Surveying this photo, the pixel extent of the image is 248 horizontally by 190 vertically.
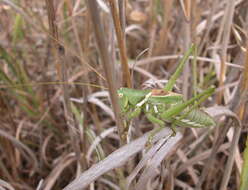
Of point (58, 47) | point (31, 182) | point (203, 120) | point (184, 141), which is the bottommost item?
point (31, 182)

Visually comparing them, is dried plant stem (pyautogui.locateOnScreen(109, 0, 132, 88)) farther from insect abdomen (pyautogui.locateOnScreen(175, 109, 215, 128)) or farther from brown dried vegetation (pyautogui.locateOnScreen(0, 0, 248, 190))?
insect abdomen (pyautogui.locateOnScreen(175, 109, 215, 128))

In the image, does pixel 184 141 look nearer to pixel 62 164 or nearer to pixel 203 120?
pixel 203 120

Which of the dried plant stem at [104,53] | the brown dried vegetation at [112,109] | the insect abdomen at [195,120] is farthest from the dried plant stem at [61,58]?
the insect abdomen at [195,120]

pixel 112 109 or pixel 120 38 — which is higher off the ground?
pixel 120 38

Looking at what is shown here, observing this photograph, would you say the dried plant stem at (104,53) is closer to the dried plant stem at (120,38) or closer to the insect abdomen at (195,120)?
the dried plant stem at (120,38)

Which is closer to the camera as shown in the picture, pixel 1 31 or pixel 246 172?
pixel 246 172

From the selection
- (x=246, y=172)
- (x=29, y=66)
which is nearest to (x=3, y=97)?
(x=29, y=66)

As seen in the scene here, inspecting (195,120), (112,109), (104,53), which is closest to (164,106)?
(195,120)

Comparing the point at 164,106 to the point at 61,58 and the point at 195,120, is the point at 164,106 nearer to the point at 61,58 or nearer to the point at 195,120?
the point at 195,120

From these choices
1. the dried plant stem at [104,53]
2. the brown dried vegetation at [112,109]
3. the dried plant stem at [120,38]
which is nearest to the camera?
the dried plant stem at [104,53]
